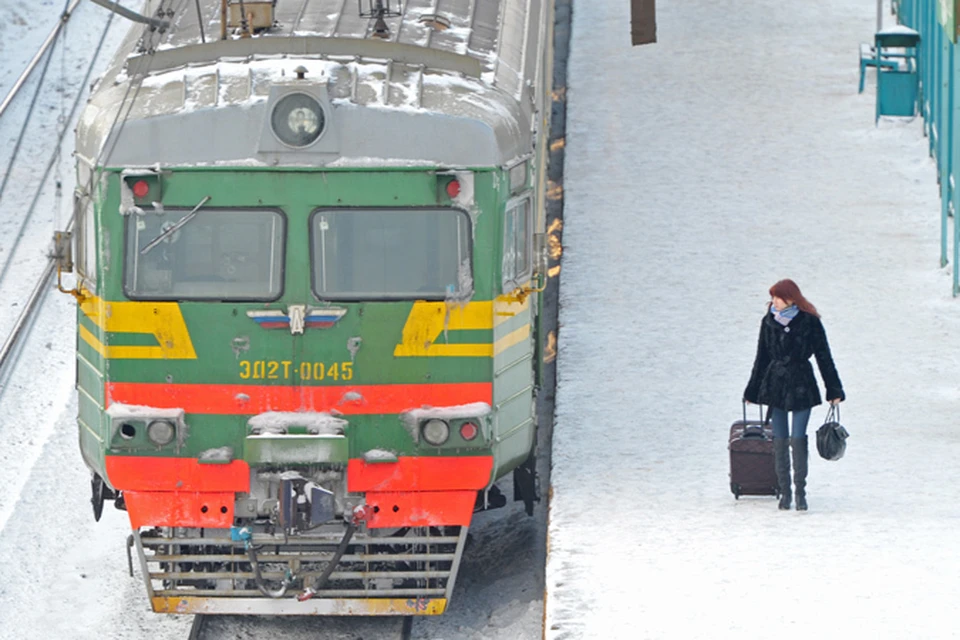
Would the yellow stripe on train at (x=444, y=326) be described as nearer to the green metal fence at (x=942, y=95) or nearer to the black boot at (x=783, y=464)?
the black boot at (x=783, y=464)

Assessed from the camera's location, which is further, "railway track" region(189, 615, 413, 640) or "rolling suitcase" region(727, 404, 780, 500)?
"rolling suitcase" region(727, 404, 780, 500)

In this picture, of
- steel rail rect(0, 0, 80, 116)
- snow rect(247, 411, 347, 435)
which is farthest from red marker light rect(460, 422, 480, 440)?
steel rail rect(0, 0, 80, 116)

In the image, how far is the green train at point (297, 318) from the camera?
434 inches

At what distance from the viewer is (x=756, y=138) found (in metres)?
22.6

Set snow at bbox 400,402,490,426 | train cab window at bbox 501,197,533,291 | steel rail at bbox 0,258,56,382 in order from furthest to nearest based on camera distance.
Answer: steel rail at bbox 0,258,56,382 → train cab window at bbox 501,197,533,291 → snow at bbox 400,402,490,426

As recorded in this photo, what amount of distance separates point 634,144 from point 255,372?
38.6ft

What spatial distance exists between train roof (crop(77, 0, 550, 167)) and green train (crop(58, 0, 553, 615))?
0.02 meters

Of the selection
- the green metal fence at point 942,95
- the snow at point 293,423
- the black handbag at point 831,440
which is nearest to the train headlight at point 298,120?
the snow at point 293,423

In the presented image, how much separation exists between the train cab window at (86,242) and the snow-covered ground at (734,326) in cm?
298

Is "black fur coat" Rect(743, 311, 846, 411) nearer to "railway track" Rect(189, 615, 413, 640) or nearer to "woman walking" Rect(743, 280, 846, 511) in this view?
"woman walking" Rect(743, 280, 846, 511)

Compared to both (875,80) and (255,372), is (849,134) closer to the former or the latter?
(875,80)

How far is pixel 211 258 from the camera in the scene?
36.3 feet

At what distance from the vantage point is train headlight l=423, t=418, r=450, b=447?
11.1 metres

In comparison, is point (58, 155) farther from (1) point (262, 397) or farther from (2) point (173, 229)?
(1) point (262, 397)
